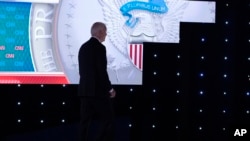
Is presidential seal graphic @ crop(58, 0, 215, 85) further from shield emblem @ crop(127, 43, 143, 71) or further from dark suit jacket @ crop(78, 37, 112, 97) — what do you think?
dark suit jacket @ crop(78, 37, 112, 97)

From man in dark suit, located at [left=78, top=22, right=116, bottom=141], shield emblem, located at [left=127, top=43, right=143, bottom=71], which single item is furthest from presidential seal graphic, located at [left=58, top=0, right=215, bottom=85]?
man in dark suit, located at [left=78, top=22, right=116, bottom=141]

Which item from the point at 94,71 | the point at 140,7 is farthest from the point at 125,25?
the point at 94,71

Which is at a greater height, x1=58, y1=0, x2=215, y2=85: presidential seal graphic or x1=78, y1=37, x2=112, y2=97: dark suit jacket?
x1=58, y1=0, x2=215, y2=85: presidential seal graphic

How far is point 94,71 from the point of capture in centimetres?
426

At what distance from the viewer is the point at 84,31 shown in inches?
230

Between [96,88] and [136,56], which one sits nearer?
[96,88]

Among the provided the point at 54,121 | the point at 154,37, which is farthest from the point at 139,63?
the point at 54,121

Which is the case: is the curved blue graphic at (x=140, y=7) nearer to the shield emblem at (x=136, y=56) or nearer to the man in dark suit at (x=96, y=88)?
the shield emblem at (x=136, y=56)

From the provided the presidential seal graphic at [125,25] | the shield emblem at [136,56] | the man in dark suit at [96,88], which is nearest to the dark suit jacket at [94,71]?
the man in dark suit at [96,88]

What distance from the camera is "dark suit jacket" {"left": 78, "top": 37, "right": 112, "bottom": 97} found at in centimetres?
423

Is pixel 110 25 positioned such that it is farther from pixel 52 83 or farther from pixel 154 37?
pixel 52 83

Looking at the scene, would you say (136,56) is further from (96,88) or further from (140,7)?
(96,88)

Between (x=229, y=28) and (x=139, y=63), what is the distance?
1.80 metres

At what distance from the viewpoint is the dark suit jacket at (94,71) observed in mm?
4234
